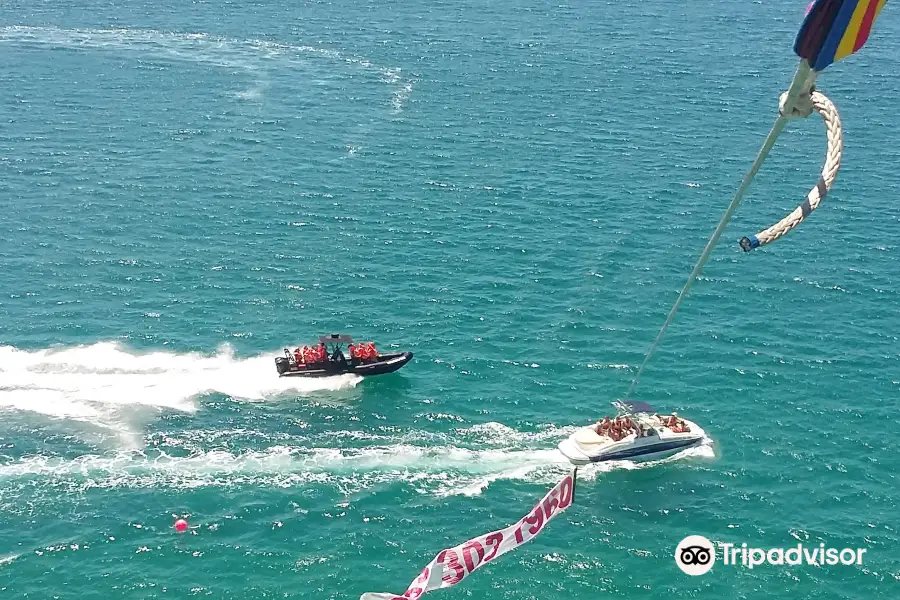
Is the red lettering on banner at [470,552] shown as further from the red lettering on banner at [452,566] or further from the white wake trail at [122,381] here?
the white wake trail at [122,381]

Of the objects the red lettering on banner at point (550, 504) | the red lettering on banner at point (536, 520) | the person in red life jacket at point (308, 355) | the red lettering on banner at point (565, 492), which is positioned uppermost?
the red lettering on banner at point (565, 492)

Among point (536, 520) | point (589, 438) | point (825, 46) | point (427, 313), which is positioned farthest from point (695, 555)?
point (825, 46)

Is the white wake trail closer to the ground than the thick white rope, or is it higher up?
closer to the ground

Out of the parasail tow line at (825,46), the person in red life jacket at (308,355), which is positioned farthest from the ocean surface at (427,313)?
the parasail tow line at (825,46)

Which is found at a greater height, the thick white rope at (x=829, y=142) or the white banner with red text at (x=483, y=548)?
the thick white rope at (x=829, y=142)

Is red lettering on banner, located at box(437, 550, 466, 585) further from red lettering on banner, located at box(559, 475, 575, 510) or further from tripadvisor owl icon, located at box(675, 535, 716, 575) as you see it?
tripadvisor owl icon, located at box(675, 535, 716, 575)

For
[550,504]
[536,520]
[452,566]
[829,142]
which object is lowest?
[452,566]

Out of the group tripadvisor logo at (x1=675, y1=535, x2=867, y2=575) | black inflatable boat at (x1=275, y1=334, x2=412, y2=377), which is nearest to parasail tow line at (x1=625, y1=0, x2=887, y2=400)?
tripadvisor logo at (x1=675, y1=535, x2=867, y2=575)

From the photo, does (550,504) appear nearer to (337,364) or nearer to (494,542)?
(494,542)
